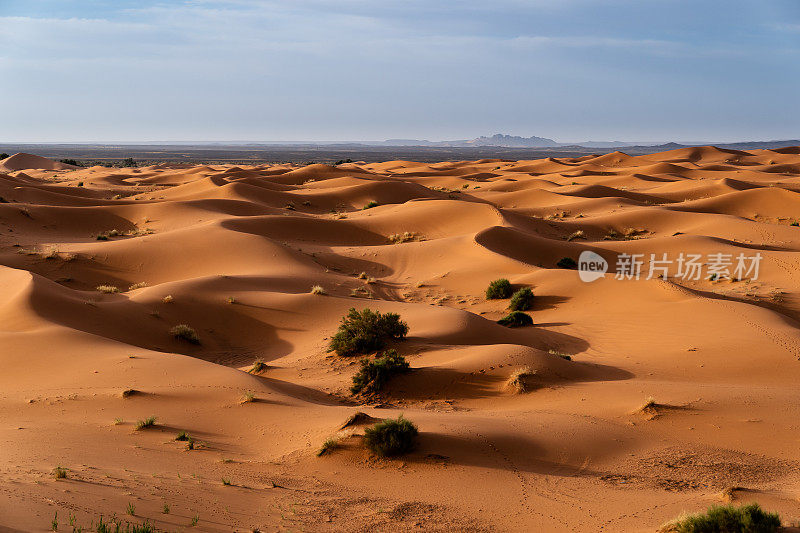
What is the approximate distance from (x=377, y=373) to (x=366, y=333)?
7.83 ft

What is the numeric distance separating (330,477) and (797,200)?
145 feet

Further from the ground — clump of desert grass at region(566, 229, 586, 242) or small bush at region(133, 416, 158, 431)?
clump of desert grass at region(566, 229, 586, 242)

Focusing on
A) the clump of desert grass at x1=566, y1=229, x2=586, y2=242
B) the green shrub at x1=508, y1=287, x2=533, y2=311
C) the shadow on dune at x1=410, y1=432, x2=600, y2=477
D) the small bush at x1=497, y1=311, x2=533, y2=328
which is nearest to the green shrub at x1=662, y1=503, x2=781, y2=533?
the shadow on dune at x1=410, y1=432, x2=600, y2=477

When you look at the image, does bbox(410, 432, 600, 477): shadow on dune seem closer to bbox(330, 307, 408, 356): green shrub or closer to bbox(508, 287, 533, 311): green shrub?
bbox(330, 307, 408, 356): green shrub

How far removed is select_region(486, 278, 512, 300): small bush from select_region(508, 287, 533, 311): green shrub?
3.13 ft

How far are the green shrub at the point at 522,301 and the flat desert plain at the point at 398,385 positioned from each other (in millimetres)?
412

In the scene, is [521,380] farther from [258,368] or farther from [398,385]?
[258,368]

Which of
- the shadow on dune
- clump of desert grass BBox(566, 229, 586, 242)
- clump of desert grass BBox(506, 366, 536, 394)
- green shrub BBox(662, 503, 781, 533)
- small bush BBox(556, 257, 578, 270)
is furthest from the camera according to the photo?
clump of desert grass BBox(566, 229, 586, 242)

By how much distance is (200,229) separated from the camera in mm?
29000

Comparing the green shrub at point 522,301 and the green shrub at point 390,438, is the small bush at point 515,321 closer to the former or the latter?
the green shrub at point 522,301

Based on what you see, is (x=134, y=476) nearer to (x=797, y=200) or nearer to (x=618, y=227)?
(x=618, y=227)

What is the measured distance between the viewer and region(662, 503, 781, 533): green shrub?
5.21 m

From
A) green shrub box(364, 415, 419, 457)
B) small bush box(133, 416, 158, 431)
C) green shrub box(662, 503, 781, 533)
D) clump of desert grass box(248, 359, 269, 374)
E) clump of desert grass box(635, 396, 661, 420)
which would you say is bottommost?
clump of desert grass box(248, 359, 269, 374)

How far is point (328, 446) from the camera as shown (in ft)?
26.8
